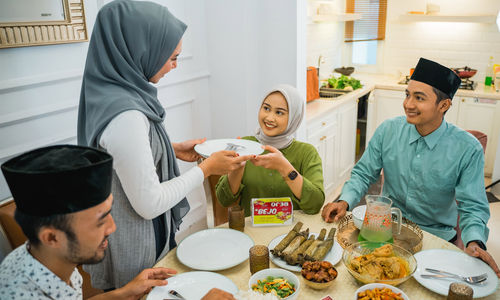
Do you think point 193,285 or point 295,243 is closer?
point 193,285

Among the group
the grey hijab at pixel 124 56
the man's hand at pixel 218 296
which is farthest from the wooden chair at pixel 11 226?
the man's hand at pixel 218 296

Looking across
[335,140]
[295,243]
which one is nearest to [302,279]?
[295,243]

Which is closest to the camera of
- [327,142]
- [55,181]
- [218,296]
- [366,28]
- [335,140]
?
[55,181]

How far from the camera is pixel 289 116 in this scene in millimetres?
2014

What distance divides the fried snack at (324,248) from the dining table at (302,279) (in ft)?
0.20

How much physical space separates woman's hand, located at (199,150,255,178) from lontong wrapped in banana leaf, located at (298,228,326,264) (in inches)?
16.5

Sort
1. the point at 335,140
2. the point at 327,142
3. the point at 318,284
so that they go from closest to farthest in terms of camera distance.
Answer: the point at 318,284
the point at 327,142
the point at 335,140

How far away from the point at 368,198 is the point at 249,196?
0.67 m

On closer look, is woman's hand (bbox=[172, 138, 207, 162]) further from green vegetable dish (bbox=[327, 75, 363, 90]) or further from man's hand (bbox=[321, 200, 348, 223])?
green vegetable dish (bbox=[327, 75, 363, 90])

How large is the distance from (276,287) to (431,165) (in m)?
1.07

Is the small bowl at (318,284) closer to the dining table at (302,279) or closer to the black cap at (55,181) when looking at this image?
the dining table at (302,279)

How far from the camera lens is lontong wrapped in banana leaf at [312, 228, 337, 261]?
1.42m

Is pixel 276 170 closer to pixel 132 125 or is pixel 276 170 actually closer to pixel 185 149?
pixel 185 149

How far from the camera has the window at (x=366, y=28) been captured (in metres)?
4.97
